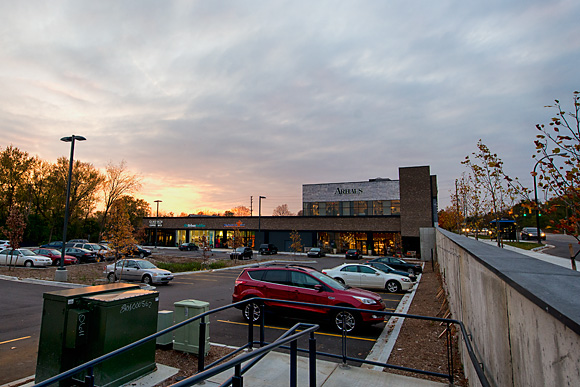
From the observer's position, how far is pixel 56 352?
5.59m

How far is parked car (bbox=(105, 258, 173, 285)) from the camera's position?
18.9 m

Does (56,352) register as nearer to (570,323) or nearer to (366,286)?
(570,323)

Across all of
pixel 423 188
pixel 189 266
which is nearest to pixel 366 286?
pixel 189 266

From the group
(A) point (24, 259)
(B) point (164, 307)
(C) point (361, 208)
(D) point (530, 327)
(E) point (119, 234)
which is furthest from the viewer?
(C) point (361, 208)

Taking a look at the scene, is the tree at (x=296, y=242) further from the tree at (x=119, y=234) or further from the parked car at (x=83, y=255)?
the tree at (x=119, y=234)

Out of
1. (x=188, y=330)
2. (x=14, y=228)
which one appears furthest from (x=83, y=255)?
(x=188, y=330)

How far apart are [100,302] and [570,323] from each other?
20.9 ft

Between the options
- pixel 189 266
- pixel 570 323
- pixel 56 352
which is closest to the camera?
pixel 570 323

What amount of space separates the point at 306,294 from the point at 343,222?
41380mm

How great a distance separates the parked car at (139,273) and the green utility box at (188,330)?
12.4 m

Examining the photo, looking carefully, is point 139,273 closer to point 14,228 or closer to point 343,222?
point 14,228

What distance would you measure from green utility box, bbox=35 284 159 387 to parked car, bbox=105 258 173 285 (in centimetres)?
1363

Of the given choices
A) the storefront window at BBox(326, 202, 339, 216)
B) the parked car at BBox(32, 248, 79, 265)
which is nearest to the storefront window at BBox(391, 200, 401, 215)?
the storefront window at BBox(326, 202, 339, 216)

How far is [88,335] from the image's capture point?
18.8 ft
